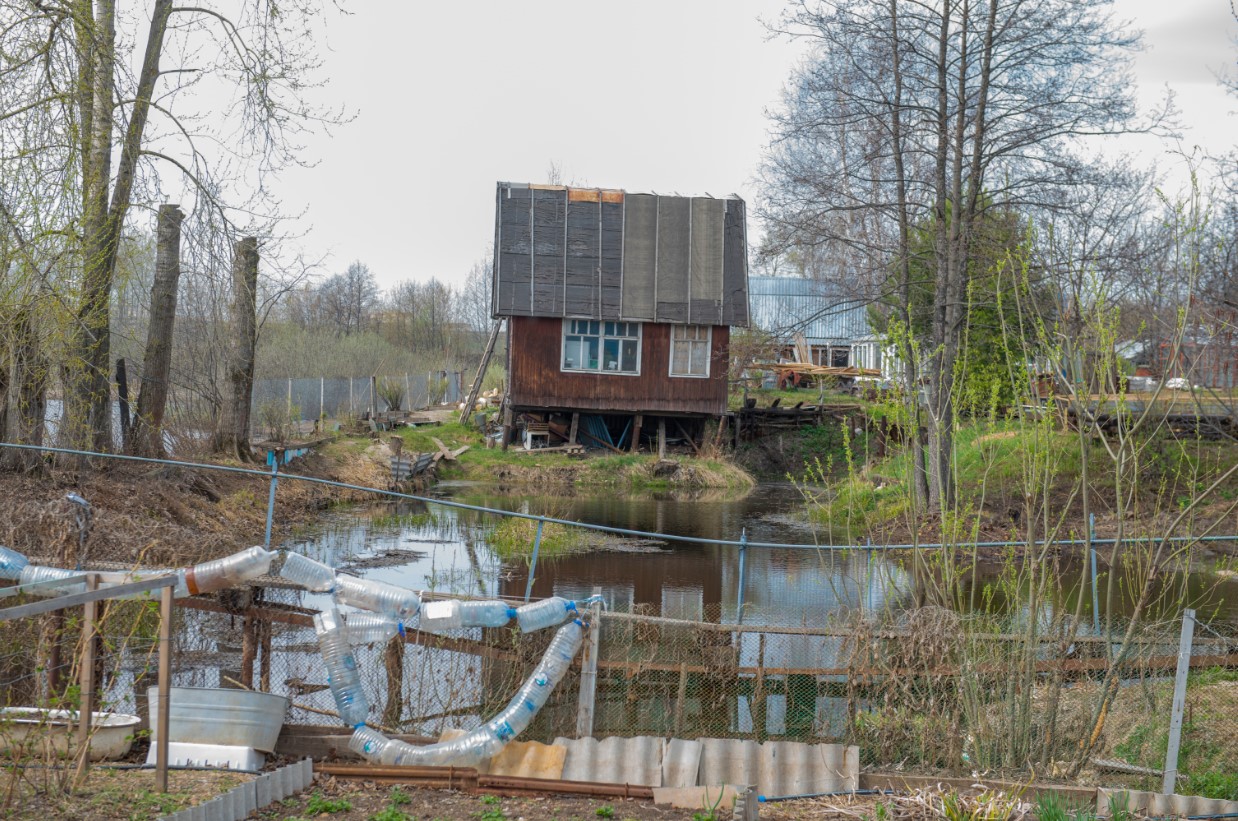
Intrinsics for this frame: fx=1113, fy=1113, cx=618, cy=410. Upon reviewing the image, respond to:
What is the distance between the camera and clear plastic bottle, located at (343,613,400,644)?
29.0 ft

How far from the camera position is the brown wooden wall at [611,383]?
33.3 m

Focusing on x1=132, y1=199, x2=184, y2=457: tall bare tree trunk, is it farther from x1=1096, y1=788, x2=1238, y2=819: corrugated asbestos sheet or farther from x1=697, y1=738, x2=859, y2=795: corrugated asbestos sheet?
x1=1096, y1=788, x2=1238, y2=819: corrugated asbestos sheet

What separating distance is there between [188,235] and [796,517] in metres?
13.7

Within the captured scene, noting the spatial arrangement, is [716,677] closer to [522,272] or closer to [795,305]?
[522,272]

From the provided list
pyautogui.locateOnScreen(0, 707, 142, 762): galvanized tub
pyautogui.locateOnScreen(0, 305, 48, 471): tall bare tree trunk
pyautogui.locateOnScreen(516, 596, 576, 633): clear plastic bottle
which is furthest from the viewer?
pyautogui.locateOnScreen(0, 305, 48, 471): tall bare tree trunk

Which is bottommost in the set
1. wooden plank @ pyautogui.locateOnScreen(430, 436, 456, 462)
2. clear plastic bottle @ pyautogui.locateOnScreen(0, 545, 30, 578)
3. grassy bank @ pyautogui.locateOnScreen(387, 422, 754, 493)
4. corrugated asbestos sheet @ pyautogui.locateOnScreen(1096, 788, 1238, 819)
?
corrugated asbestos sheet @ pyautogui.locateOnScreen(1096, 788, 1238, 819)

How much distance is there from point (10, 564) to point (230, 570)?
1.79 meters

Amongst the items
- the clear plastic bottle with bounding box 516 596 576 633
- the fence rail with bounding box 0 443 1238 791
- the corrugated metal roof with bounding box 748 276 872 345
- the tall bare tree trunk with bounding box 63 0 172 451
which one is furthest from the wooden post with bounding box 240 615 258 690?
the corrugated metal roof with bounding box 748 276 872 345

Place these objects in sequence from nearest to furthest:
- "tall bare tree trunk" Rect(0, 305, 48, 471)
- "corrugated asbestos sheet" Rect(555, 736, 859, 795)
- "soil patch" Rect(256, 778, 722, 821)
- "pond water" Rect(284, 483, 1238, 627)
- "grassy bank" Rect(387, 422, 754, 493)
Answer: "soil patch" Rect(256, 778, 722, 821) < "corrugated asbestos sheet" Rect(555, 736, 859, 795) < "tall bare tree trunk" Rect(0, 305, 48, 471) < "pond water" Rect(284, 483, 1238, 627) < "grassy bank" Rect(387, 422, 754, 493)

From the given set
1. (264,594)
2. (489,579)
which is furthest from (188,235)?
(264,594)

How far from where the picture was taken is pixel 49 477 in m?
15.4

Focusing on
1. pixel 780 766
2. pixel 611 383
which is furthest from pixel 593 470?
pixel 780 766

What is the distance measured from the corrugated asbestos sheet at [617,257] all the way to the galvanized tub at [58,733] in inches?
1022

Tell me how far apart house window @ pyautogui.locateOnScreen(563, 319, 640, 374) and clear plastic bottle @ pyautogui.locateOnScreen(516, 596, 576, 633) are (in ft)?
80.3
